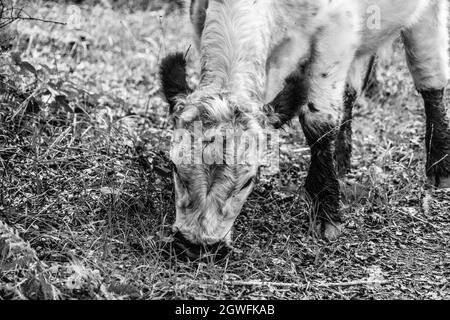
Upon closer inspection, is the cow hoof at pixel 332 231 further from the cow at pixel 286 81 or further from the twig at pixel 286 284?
the twig at pixel 286 284

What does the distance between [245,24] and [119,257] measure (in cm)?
173

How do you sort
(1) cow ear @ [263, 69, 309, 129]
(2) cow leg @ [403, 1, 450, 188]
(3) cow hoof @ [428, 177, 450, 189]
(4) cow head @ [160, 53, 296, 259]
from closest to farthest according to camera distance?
(4) cow head @ [160, 53, 296, 259], (1) cow ear @ [263, 69, 309, 129], (3) cow hoof @ [428, 177, 450, 189], (2) cow leg @ [403, 1, 450, 188]

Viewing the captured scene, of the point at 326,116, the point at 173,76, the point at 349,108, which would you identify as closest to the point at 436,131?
the point at 349,108

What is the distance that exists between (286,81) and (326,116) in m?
0.69

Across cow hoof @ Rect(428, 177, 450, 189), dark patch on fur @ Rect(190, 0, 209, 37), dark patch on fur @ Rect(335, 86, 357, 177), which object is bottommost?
cow hoof @ Rect(428, 177, 450, 189)

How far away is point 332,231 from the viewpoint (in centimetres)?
546

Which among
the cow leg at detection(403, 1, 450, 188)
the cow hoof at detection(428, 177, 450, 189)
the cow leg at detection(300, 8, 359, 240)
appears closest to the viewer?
the cow leg at detection(300, 8, 359, 240)

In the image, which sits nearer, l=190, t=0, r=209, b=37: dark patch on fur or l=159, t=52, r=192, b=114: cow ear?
l=159, t=52, r=192, b=114: cow ear

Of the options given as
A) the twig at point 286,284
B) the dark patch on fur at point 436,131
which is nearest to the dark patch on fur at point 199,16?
the twig at point 286,284

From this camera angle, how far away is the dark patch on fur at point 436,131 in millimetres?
6703

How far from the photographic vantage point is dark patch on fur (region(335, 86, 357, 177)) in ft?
22.0

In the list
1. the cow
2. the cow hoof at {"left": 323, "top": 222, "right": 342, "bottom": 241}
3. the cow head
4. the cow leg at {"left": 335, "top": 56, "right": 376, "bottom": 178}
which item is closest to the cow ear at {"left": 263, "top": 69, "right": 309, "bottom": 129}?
the cow

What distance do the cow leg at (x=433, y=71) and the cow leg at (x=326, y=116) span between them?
4.87ft

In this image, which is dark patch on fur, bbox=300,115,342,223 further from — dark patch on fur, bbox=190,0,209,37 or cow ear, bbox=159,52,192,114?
cow ear, bbox=159,52,192,114
